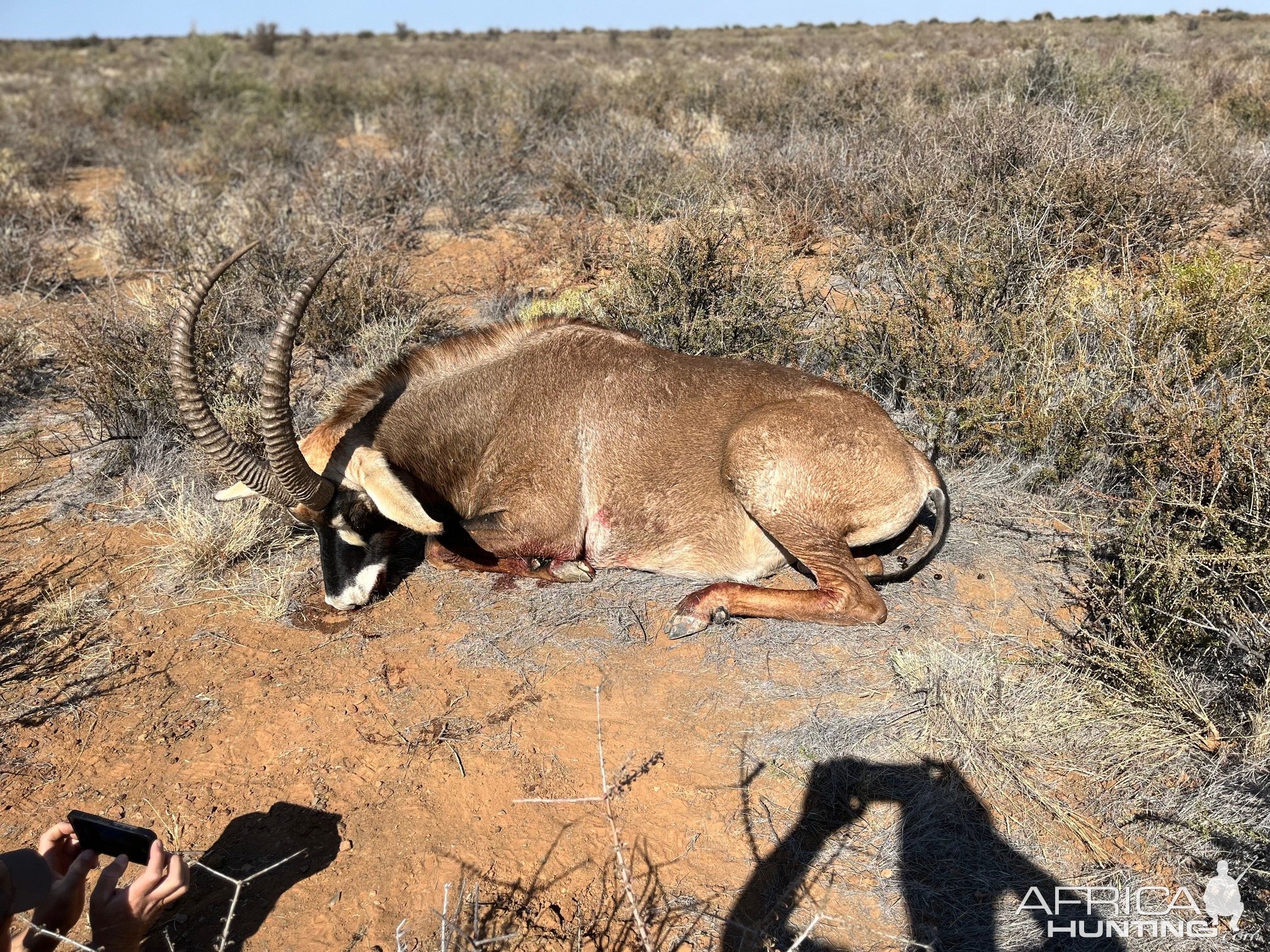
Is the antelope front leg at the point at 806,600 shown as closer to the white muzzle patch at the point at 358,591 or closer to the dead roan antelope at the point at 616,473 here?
the dead roan antelope at the point at 616,473

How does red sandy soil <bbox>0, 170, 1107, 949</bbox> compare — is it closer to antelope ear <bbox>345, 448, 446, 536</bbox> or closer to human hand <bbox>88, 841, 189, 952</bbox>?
human hand <bbox>88, 841, 189, 952</bbox>

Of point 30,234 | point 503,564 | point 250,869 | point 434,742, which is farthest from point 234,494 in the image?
point 30,234

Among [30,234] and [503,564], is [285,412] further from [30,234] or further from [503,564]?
[30,234]

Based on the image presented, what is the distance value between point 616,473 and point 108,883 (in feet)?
10.0

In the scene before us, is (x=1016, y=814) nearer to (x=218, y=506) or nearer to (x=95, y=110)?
(x=218, y=506)

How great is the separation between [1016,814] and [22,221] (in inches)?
537

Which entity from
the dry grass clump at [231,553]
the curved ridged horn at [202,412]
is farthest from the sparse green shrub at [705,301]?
the curved ridged horn at [202,412]

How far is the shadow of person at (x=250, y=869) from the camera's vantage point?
303cm

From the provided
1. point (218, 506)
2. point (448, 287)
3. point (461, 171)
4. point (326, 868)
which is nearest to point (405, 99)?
point (461, 171)

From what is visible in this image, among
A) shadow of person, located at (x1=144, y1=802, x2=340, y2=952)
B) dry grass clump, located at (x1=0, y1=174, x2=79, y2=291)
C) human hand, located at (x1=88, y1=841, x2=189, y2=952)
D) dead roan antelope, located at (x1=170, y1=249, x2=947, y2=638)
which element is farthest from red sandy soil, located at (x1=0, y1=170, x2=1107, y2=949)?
dry grass clump, located at (x1=0, y1=174, x2=79, y2=291)

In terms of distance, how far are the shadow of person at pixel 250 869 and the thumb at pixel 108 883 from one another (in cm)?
51

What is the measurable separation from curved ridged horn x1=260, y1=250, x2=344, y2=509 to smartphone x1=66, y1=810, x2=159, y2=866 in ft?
5.49

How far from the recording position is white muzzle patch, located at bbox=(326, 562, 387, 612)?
4.54 meters

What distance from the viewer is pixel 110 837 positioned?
2.70 metres
